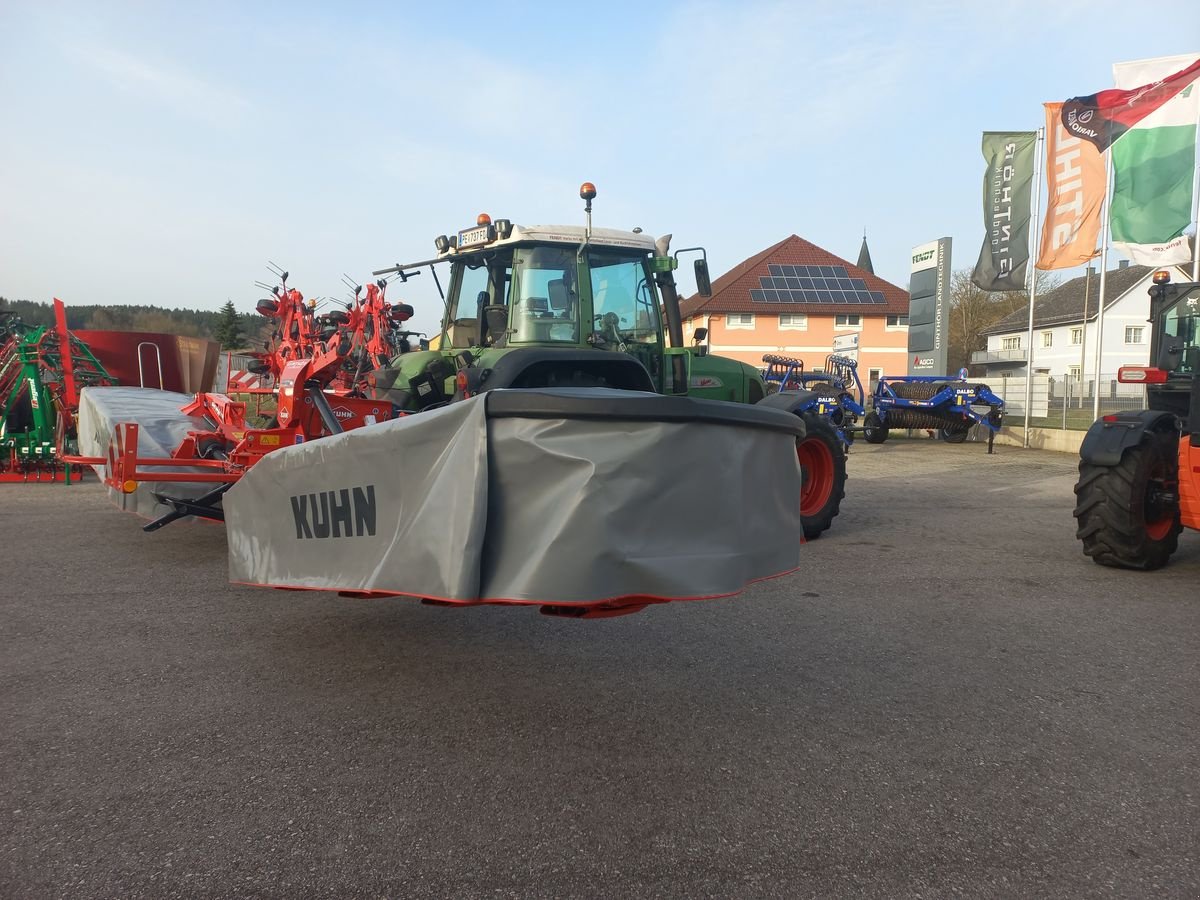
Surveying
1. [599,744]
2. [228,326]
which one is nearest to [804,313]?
[228,326]

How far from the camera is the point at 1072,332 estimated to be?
51.0 meters

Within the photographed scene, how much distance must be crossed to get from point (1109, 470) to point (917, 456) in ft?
34.6

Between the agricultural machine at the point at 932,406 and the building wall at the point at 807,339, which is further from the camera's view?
the building wall at the point at 807,339

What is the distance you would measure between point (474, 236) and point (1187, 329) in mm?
5595

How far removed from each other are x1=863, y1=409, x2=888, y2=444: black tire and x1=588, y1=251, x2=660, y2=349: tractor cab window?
1414 centimetres

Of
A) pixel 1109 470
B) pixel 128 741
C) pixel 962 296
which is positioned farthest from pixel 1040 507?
pixel 962 296

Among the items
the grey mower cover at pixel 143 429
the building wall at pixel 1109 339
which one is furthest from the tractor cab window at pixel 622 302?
the building wall at pixel 1109 339

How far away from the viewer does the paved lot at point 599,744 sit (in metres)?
2.26

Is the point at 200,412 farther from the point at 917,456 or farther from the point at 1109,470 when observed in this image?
the point at 917,456

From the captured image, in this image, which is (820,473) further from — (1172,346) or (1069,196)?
(1069,196)

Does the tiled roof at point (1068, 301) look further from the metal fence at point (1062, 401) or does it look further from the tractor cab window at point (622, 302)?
the tractor cab window at point (622, 302)

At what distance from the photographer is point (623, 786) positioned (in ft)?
8.89

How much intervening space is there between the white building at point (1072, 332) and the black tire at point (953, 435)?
3035 centimetres

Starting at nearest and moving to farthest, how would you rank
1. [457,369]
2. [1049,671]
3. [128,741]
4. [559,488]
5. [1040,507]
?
[559,488], [128,741], [1049,671], [457,369], [1040,507]
